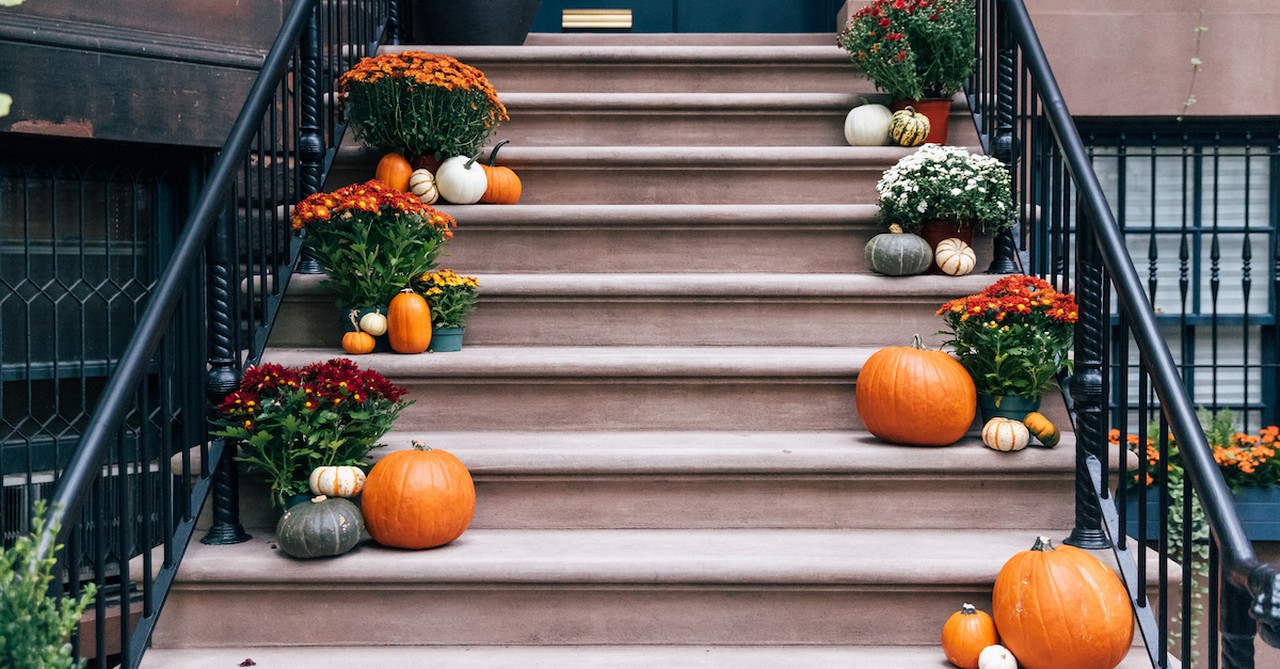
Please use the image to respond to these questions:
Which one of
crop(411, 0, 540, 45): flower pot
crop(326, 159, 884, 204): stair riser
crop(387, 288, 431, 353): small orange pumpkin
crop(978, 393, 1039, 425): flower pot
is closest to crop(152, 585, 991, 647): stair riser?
crop(978, 393, 1039, 425): flower pot

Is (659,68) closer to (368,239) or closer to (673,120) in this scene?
(673,120)

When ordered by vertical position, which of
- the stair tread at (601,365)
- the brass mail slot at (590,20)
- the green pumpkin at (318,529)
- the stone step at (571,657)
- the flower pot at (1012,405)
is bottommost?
the stone step at (571,657)

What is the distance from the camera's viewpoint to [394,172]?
353cm

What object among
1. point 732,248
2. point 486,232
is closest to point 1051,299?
point 732,248

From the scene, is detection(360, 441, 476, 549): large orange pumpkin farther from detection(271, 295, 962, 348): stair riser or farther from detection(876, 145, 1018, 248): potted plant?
detection(876, 145, 1018, 248): potted plant

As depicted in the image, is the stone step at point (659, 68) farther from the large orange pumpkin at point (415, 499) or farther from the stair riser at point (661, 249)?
the large orange pumpkin at point (415, 499)

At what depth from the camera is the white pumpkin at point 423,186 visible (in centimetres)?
356

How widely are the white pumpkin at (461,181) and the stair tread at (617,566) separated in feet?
4.61

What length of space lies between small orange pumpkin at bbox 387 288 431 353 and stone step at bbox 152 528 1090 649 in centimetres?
73

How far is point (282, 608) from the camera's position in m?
2.45

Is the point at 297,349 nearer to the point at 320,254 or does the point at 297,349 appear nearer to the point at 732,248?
the point at 320,254

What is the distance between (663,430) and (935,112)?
Result: 168 centimetres

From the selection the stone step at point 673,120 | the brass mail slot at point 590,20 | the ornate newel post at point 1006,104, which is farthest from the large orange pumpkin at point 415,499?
the brass mail slot at point 590,20

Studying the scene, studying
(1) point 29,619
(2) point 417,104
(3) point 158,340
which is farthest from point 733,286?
(1) point 29,619
